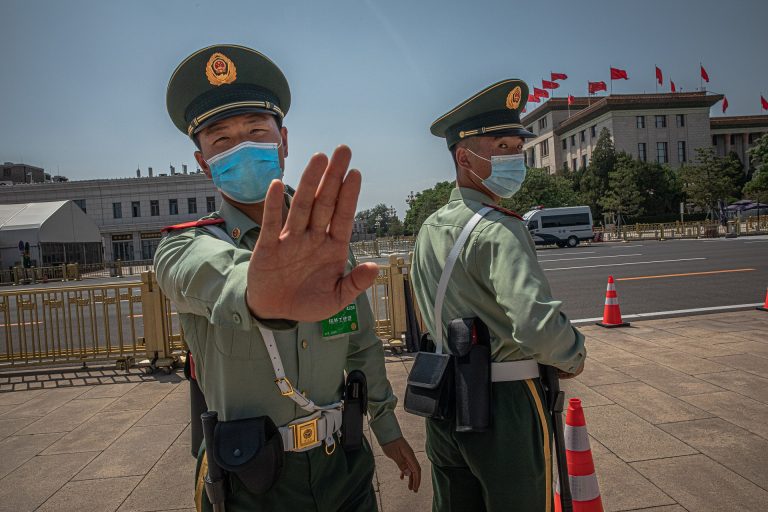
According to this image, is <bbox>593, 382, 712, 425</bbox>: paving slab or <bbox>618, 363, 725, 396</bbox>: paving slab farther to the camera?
<bbox>618, 363, 725, 396</bbox>: paving slab

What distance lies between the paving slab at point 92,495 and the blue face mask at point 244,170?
9.17 feet

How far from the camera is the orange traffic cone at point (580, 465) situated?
8.21 ft

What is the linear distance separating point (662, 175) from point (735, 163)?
23.1 ft

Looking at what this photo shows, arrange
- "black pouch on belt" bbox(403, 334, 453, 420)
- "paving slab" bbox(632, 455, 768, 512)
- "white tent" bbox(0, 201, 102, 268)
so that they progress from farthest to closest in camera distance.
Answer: "white tent" bbox(0, 201, 102, 268)
"paving slab" bbox(632, 455, 768, 512)
"black pouch on belt" bbox(403, 334, 453, 420)

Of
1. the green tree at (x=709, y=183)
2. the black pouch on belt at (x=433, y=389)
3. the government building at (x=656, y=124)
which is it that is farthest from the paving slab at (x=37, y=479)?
the government building at (x=656, y=124)

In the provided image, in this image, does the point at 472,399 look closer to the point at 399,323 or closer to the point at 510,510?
the point at 510,510

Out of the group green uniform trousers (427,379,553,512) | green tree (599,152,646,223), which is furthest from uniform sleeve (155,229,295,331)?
green tree (599,152,646,223)

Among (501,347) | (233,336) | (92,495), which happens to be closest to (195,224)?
(233,336)

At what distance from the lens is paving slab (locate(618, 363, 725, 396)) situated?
487 centimetres

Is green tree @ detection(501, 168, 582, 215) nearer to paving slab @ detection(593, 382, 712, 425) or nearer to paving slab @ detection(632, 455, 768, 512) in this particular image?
paving slab @ detection(593, 382, 712, 425)

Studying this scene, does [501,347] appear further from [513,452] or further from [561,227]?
[561,227]

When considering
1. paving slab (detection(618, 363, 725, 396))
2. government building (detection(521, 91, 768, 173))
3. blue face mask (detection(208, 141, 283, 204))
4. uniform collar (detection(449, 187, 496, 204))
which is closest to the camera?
blue face mask (detection(208, 141, 283, 204))

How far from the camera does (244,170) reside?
1651 millimetres

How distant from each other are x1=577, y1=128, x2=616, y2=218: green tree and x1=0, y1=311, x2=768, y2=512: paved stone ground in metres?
54.8
